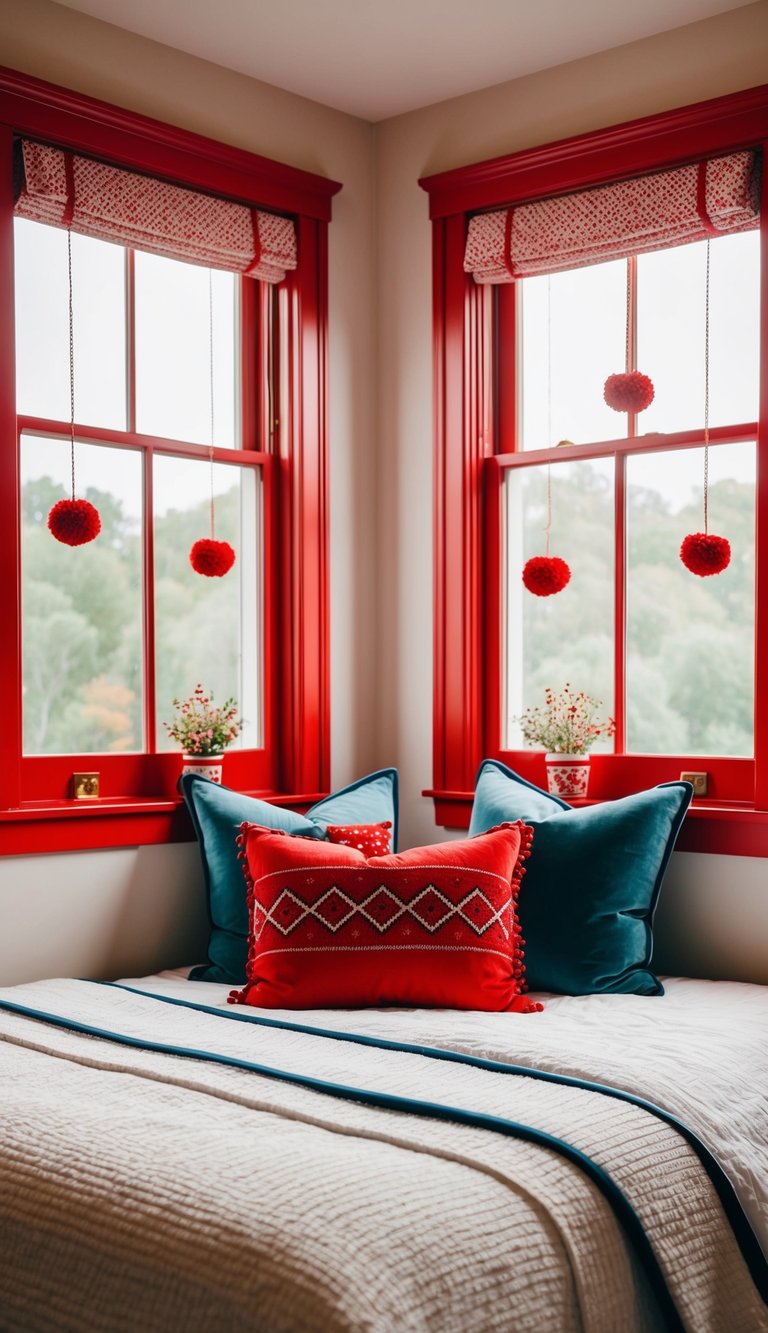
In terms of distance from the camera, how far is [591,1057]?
220 centimetres

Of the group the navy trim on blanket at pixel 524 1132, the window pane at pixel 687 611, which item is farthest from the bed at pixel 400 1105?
the window pane at pixel 687 611

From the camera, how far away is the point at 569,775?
3.32 metres

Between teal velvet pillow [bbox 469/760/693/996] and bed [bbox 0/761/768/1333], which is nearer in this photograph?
bed [bbox 0/761/768/1333]

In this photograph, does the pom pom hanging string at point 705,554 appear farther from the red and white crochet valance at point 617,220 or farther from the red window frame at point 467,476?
the red and white crochet valance at point 617,220

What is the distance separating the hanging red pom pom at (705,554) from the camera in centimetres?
310

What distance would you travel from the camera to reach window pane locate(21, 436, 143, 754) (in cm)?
313

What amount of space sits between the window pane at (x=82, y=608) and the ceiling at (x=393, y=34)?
1040mm

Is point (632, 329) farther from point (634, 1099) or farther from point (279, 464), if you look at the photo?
point (634, 1099)

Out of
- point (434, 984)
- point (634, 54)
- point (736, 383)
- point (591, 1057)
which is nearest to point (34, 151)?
point (634, 54)

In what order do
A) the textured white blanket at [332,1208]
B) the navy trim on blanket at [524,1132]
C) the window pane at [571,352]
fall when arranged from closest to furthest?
the textured white blanket at [332,1208], the navy trim on blanket at [524,1132], the window pane at [571,352]

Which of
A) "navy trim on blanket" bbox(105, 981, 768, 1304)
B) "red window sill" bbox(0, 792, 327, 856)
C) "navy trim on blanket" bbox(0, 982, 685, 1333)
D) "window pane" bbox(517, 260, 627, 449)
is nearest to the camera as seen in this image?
"navy trim on blanket" bbox(0, 982, 685, 1333)

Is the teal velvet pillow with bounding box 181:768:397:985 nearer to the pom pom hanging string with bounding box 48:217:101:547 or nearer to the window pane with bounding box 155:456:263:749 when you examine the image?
the window pane with bounding box 155:456:263:749

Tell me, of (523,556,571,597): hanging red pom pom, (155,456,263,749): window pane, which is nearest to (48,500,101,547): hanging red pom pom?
(155,456,263,749): window pane

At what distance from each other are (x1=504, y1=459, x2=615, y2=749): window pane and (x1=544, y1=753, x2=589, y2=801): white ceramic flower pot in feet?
0.46
